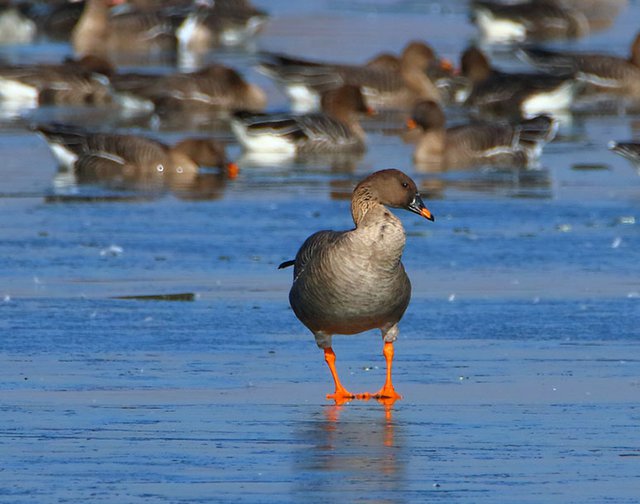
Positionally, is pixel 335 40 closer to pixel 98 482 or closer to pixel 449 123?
pixel 449 123

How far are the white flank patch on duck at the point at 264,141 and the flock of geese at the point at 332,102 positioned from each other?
2 cm

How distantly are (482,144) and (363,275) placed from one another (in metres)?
10.7

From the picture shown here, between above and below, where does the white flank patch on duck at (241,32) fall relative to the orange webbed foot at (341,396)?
below

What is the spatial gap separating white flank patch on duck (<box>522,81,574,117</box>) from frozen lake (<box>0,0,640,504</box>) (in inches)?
276

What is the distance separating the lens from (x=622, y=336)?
8812 mm

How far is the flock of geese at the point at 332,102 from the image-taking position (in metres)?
7.57

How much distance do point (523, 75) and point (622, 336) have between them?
15.3 m

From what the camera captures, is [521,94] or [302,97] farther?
[302,97]

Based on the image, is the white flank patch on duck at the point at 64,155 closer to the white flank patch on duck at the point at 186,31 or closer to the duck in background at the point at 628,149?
the duck in background at the point at 628,149

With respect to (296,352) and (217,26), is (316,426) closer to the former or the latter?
(296,352)

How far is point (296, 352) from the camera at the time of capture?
28.0 ft

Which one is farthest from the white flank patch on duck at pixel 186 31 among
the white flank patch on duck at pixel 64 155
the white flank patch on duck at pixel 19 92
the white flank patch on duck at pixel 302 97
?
the white flank patch on duck at pixel 64 155

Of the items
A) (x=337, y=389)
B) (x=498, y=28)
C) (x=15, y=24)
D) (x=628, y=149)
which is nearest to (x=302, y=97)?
(x=628, y=149)

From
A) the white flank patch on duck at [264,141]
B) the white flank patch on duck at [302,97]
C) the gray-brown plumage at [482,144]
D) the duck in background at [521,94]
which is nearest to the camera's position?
the gray-brown plumage at [482,144]
